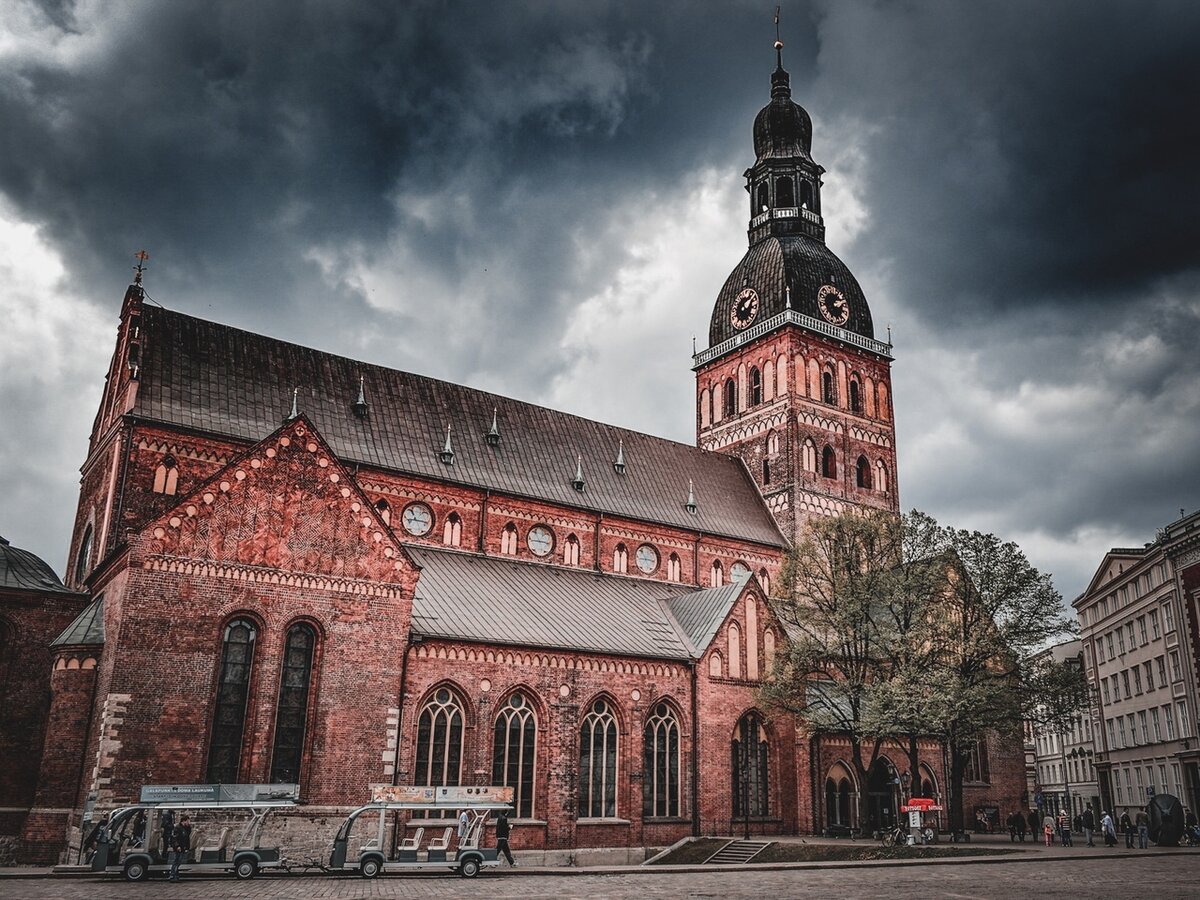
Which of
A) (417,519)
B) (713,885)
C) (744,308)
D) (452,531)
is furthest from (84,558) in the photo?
(744,308)

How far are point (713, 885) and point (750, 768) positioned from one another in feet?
48.8

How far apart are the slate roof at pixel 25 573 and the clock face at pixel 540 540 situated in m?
17.2

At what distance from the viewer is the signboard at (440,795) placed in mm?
25938

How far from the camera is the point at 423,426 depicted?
137 feet

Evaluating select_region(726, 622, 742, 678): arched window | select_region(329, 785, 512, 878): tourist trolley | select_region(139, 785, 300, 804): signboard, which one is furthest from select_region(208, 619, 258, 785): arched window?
select_region(726, 622, 742, 678): arched window

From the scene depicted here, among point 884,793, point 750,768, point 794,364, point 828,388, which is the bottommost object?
point 884,793

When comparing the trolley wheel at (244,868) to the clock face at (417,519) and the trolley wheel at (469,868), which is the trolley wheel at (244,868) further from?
the clock face at (417,519)

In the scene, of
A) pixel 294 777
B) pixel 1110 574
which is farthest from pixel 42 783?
pixel 1110 574

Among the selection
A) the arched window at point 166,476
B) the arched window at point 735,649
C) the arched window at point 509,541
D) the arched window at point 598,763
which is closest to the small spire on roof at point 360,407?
the arched window at point 509,541

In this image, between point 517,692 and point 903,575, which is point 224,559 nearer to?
point 517,692

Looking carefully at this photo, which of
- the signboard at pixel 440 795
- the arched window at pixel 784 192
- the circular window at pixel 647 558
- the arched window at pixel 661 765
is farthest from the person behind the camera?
the arched window at pixel 784 192

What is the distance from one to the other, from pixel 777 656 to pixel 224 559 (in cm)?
2028

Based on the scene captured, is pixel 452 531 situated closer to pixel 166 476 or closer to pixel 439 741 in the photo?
pixel 439 741

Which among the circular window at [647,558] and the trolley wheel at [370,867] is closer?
the trolley wheel at [370,867]
